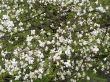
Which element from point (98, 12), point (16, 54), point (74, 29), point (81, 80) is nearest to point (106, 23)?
point (98, 12)

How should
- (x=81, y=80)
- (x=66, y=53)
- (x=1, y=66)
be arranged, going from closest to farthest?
(x=66, y=53) < (x=1, y=66) < (x=81, y=80)

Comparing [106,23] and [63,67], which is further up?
[106,23]

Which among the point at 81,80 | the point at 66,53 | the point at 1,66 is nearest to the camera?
the point at 66,53

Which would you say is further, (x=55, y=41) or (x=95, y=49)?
(x=55, y=41)

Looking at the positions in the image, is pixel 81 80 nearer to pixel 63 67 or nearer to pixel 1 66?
pixel 63 67

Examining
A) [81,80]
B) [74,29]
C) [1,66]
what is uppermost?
[74,29]

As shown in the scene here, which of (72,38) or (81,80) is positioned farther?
(81,80)

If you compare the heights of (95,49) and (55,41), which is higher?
(55,41)
